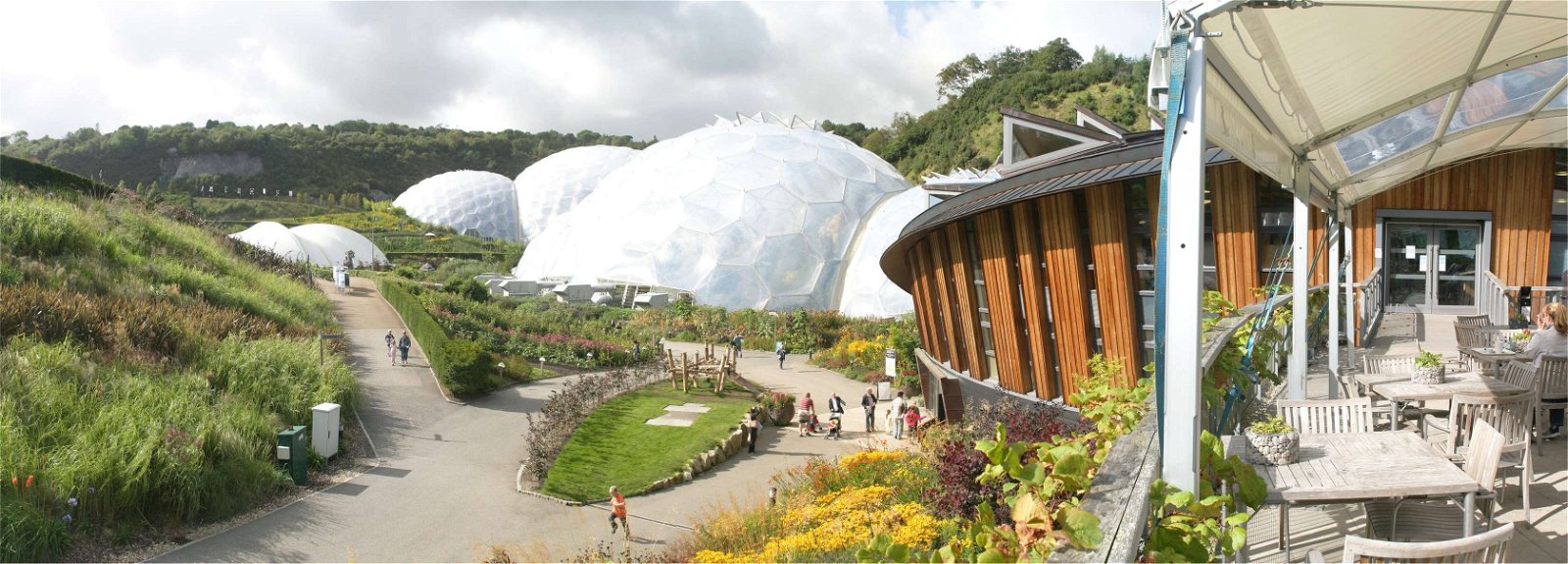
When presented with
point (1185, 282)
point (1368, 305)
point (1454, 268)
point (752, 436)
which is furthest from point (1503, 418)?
point (752, 436)

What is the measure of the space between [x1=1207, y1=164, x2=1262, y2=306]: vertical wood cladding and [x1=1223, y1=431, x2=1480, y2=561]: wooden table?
21.3 ft

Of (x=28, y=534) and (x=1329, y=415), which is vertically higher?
(x=1329, y=415)

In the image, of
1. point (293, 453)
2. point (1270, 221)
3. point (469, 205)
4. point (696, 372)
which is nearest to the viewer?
point (1270, 221)

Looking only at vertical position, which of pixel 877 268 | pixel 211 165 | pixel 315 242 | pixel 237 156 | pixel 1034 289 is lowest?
pixel 1034 289

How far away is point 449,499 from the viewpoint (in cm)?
1253

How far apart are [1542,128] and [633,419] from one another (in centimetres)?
1520

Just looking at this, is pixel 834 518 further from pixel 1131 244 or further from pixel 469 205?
pixel 469 205

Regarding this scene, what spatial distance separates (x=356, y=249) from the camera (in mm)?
52062

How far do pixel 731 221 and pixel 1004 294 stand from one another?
86.1 feet

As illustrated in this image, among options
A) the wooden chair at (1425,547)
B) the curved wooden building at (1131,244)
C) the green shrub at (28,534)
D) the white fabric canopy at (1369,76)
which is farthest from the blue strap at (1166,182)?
the green shrub at (28,534)

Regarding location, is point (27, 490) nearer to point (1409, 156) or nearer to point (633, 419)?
point (633, 419)

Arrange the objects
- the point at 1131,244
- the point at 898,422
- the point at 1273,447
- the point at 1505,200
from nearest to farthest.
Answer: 1. the point at 1273,447
2. the point at 1131,244
3. the point at 1505,200
4. the point at 898,422

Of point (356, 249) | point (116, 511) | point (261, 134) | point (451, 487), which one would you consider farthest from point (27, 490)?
point (261, 134)

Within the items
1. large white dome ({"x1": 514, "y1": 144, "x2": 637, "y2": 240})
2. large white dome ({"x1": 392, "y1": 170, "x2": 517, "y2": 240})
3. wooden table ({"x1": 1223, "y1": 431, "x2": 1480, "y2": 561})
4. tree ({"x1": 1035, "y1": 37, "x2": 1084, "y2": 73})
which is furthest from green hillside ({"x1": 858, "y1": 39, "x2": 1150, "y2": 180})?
wooden table ({"x1": 1223, "y1": 431, "x2": 1480, "y2": 561})
